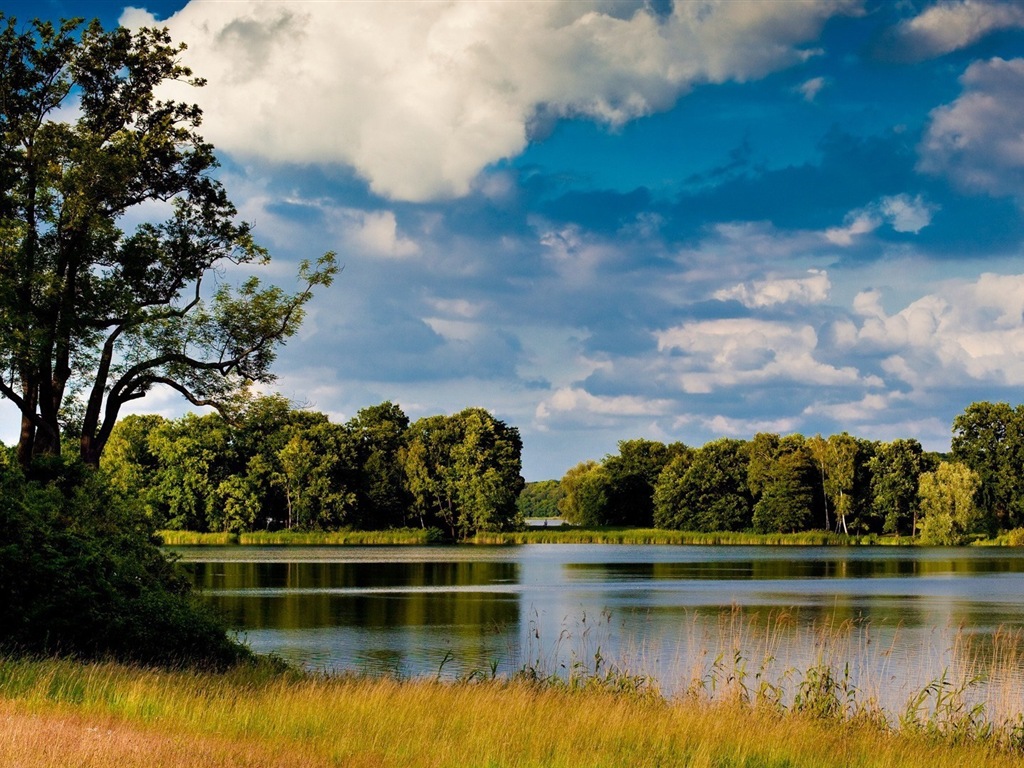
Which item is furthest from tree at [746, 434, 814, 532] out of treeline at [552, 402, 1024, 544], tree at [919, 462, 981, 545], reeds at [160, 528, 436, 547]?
reeds at [160, 528, 436, 547]

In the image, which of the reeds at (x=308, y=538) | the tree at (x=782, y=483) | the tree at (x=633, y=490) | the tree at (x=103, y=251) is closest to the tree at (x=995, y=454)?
the tree at (x=782, y=483)

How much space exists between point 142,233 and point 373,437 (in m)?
85.4

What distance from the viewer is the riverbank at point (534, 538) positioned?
104 m

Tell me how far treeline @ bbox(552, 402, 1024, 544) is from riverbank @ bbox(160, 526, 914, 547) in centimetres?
327

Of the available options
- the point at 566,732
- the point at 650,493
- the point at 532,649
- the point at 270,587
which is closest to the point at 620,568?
the point at 270,587

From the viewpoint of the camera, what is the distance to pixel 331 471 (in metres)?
108

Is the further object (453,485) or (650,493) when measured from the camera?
(650,493)

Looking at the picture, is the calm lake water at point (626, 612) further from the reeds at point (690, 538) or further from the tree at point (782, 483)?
the tree at point (782, 483)

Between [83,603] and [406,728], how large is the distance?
776cm

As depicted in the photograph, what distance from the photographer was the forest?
337 feet

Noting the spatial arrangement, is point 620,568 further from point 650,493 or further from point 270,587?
point 650,493

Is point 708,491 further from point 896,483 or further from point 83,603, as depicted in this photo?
point 83,603

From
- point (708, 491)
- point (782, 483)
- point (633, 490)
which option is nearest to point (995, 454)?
point (782, 483)

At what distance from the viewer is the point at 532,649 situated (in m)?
27.8
